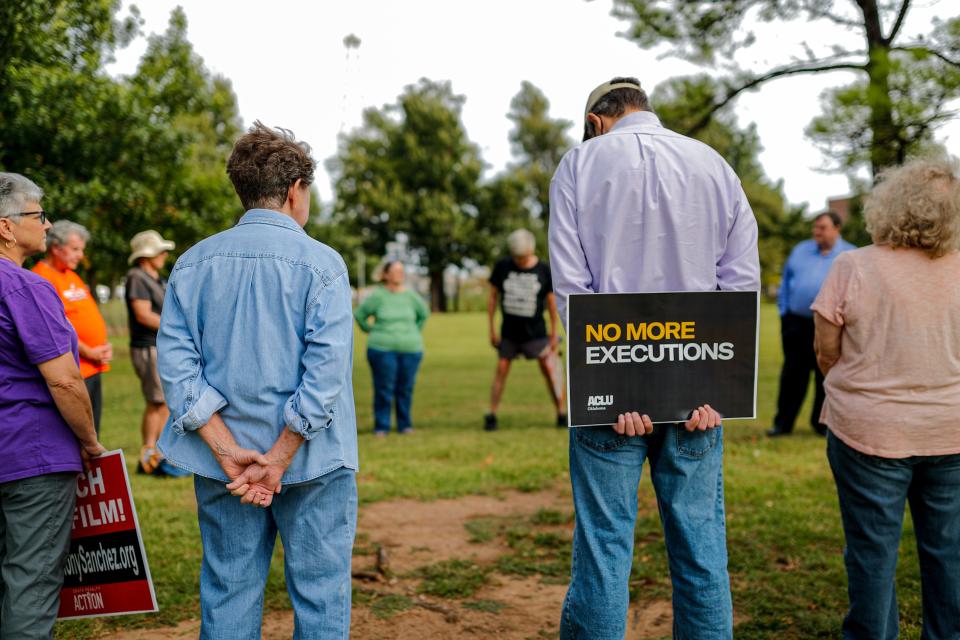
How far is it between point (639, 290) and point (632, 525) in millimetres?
791

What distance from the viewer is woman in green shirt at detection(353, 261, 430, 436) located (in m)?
9.70

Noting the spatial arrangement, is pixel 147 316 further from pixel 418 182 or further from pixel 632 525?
pixel 418 182

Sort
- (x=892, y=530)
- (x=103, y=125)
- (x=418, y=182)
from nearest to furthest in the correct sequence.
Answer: (x=892, y=530)
(x=103, y=125)
(x=418, y=182)

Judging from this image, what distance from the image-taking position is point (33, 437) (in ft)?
9.69

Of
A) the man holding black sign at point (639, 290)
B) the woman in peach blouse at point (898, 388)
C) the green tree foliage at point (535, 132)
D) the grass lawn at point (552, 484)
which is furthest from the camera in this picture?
the green tree foliage at point (535, 132)

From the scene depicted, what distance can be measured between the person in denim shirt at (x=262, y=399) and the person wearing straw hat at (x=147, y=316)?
4.91m

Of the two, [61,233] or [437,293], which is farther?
[437,293]

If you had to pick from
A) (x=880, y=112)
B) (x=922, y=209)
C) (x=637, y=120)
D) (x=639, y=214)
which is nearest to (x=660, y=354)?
(x=639, y=214)

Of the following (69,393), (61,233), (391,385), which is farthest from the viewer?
(391,385)

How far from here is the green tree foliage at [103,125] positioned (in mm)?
11734

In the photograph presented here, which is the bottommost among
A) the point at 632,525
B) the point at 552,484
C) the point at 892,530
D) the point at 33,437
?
the point at 552,484

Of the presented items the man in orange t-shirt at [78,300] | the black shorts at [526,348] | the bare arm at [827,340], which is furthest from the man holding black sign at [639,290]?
the black shorts at [526,348]

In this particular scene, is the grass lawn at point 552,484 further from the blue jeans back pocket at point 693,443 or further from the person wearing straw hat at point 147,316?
the blue jeans back pocket at point 693,443

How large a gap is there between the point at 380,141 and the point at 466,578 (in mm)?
61727
